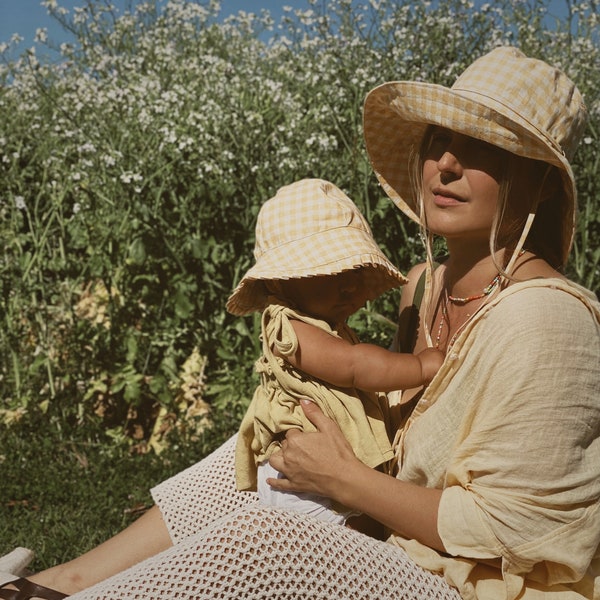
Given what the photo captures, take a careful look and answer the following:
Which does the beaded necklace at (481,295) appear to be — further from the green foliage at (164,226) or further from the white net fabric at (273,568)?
the green foliage at (164,226)

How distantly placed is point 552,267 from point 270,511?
100cm

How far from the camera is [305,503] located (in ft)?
7.56

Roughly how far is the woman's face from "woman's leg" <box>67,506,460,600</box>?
849mm

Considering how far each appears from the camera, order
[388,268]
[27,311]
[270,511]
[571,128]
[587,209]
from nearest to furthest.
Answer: [270,511] < [571,128] < [388,268] < [587,209] < [27,311]

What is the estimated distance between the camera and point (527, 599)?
193 centimetres

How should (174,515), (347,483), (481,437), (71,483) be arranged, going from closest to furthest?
(481,437)
(347,483)
(174,515)
(71,483)

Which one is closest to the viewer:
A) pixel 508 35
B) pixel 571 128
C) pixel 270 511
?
pixel 270 511

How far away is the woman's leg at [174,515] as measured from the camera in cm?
264

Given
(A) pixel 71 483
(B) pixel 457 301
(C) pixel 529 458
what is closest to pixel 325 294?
(B) pixel 457 301

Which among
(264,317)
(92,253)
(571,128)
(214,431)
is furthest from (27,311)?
(571,128)

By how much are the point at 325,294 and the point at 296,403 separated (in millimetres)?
309

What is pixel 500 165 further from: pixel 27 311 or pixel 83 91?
pixel 83 91

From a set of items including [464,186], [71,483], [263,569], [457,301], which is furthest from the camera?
[71,483]

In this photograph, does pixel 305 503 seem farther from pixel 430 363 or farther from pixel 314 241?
pixel 314 241
